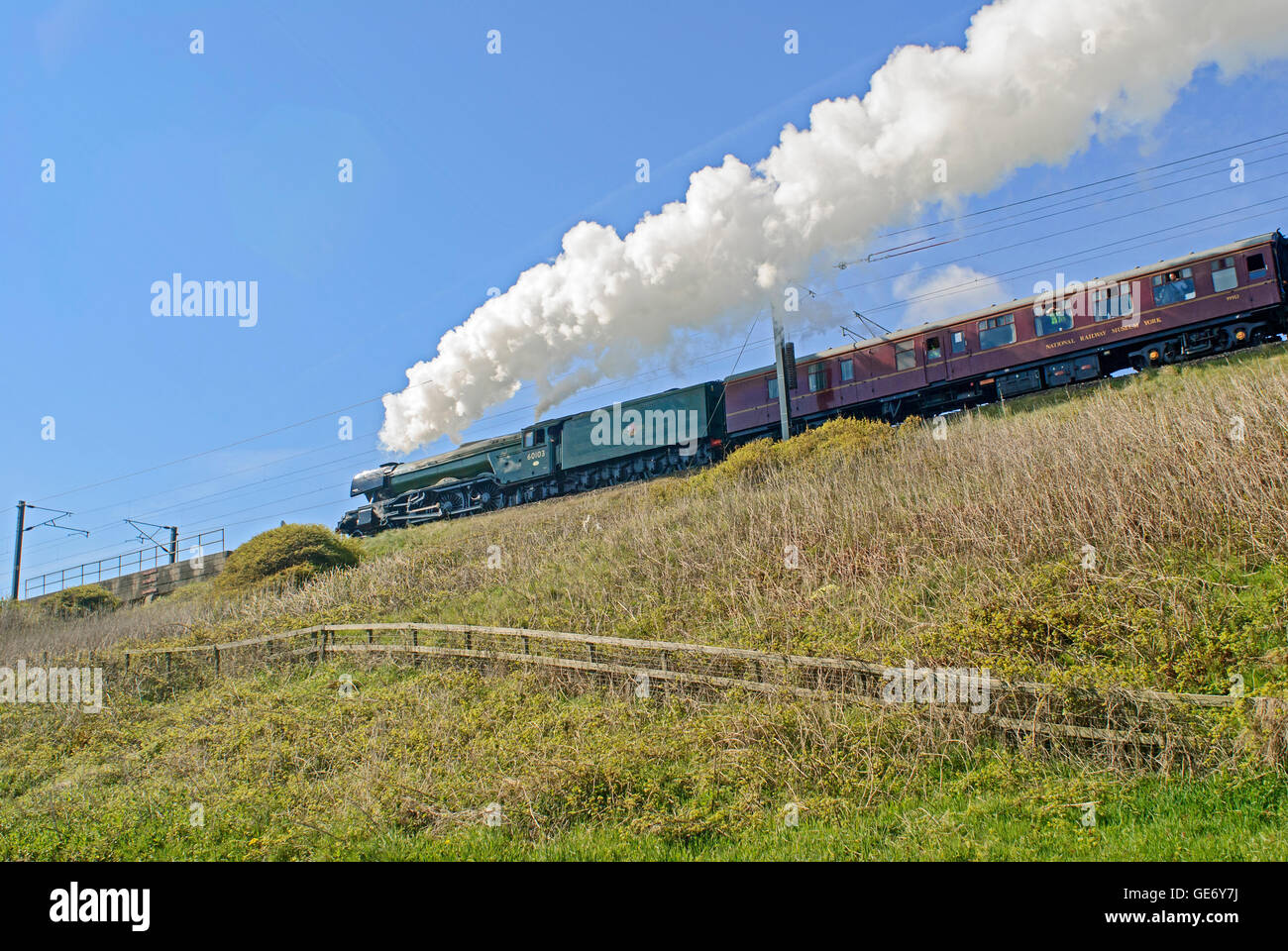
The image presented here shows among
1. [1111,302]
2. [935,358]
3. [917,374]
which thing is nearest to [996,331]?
[935,358]

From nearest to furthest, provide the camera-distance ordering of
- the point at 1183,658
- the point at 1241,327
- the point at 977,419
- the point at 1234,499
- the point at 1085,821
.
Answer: the point at 1085,821 → the point at 1183,658 → the point at 1234,499 → the point at 1241,327 → the point at 977,419

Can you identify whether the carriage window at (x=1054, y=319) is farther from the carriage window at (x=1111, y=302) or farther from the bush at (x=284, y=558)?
the bush at (x=284, y=558)

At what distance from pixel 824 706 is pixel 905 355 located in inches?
722

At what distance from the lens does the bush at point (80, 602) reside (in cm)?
3238

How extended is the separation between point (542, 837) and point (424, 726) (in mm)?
3763

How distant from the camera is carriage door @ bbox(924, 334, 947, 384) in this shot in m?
24.7

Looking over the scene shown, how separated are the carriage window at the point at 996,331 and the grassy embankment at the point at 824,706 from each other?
214 inches

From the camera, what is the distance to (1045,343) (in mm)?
22734

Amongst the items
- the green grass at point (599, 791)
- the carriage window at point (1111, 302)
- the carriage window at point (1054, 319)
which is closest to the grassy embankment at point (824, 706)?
the green grass at point (599, 791)

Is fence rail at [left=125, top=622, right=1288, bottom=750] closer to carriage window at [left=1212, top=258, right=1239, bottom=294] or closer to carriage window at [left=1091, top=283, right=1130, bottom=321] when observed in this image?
carriage window at [left=1091, top=283, right=1130, bottom=321]

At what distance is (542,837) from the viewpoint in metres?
8.01

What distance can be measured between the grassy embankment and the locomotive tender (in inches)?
108

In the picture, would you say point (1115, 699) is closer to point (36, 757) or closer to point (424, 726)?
point (424, 726)
